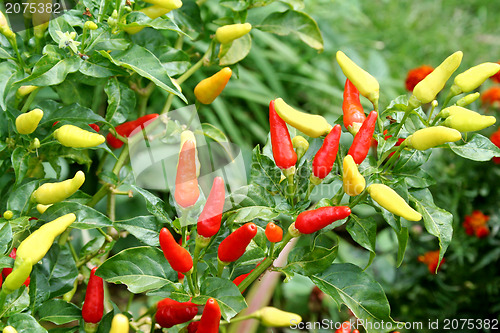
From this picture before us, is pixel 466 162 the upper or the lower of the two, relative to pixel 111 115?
lower

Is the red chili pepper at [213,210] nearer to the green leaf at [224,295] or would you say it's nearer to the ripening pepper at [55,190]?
the green leaf at [224,295]

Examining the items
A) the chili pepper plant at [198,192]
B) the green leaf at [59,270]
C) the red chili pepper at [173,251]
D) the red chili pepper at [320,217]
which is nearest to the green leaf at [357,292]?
the chili pepper plant at [198,192]

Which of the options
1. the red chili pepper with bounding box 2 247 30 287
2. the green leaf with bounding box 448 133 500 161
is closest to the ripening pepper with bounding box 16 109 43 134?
the red chili pepper with bounding box 2 247 30 287

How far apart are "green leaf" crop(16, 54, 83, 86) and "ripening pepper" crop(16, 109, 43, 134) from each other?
0.05 m

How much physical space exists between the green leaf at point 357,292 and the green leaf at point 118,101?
1.55 feet

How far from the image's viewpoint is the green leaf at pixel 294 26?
127 centimetres

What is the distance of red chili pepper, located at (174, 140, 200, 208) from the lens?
84 centimetres

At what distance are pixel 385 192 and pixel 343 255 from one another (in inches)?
62.9

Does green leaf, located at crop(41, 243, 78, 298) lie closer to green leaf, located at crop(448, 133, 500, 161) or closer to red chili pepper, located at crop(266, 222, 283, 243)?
red chili pepper, located at crop(266, 222, 283, 243)

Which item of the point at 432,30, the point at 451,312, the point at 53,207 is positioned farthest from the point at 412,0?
the point at 53,207

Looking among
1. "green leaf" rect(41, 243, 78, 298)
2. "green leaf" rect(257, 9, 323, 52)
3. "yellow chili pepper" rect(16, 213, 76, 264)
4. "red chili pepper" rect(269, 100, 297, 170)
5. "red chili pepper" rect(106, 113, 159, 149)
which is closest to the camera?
"yellow chili pepper" rect(16, 213, 76, 264)

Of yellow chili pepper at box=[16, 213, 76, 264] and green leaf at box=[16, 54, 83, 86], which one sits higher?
green leaf at box=[16, 54, 83, 86]

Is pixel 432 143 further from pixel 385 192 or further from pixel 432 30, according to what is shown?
pixel 432 30

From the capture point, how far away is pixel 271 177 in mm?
911
